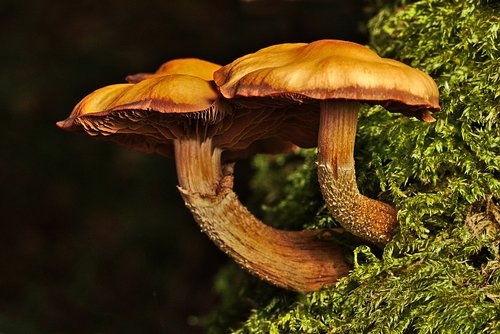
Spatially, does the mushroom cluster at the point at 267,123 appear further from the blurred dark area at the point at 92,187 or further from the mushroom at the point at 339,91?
the blurred dark area at the point at 92,187

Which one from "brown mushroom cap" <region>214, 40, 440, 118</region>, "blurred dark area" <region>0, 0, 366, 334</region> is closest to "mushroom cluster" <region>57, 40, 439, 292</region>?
"brown mushroom cap" <region>214, 40, 440, 118</region>

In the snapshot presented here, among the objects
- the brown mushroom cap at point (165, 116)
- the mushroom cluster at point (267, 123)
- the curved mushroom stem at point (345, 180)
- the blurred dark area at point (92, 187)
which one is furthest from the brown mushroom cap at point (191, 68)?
the blurred dark area at point (92, 187)

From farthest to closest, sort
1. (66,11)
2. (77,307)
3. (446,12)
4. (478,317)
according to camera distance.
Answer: (66,11) → (77,307) → (446,12) → (478,317)

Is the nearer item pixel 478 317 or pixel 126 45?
pixel 478 317

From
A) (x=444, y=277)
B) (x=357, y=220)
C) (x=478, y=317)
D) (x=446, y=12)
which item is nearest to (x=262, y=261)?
(x=357, y=220)

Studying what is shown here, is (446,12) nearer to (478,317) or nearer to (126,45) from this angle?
(478,317)

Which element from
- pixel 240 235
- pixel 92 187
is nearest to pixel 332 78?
pixel 240 235

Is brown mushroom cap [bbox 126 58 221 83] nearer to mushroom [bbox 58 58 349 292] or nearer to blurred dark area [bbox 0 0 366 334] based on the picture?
mushroom [bbox 58 58 349 292]
